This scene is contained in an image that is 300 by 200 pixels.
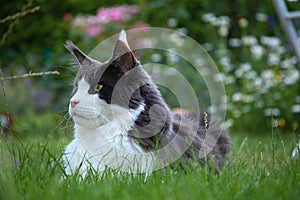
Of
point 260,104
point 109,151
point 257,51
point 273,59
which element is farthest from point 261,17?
point 109,151

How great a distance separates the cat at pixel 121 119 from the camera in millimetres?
2361

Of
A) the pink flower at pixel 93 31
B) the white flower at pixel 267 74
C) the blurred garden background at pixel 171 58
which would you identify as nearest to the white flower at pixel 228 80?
the blurred garden background at pixel 171 58

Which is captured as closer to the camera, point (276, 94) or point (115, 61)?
point (115, 61)

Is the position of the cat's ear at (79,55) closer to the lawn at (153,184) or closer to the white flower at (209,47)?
the lawn at (153,184)

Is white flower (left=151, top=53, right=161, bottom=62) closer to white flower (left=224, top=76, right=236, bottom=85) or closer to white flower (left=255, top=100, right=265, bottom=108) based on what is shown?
white flower (left=224, top=76, right=236, bottom=85)

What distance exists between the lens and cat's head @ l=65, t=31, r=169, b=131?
236 cm

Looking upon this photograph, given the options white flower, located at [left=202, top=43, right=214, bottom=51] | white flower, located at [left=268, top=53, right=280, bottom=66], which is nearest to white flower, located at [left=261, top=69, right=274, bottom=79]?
white flower, located at [left=268, top=53, right=280, bottom=66]

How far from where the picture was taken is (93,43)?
19.0 ft

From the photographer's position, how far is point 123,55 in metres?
2.35

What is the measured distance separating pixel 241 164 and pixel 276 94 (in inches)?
127

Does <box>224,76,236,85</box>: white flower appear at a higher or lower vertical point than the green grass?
lower

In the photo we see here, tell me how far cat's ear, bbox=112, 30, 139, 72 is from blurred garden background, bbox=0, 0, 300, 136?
2.48 metres

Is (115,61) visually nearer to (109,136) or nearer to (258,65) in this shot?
(109,136)

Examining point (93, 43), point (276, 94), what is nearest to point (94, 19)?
point (93, 43)
